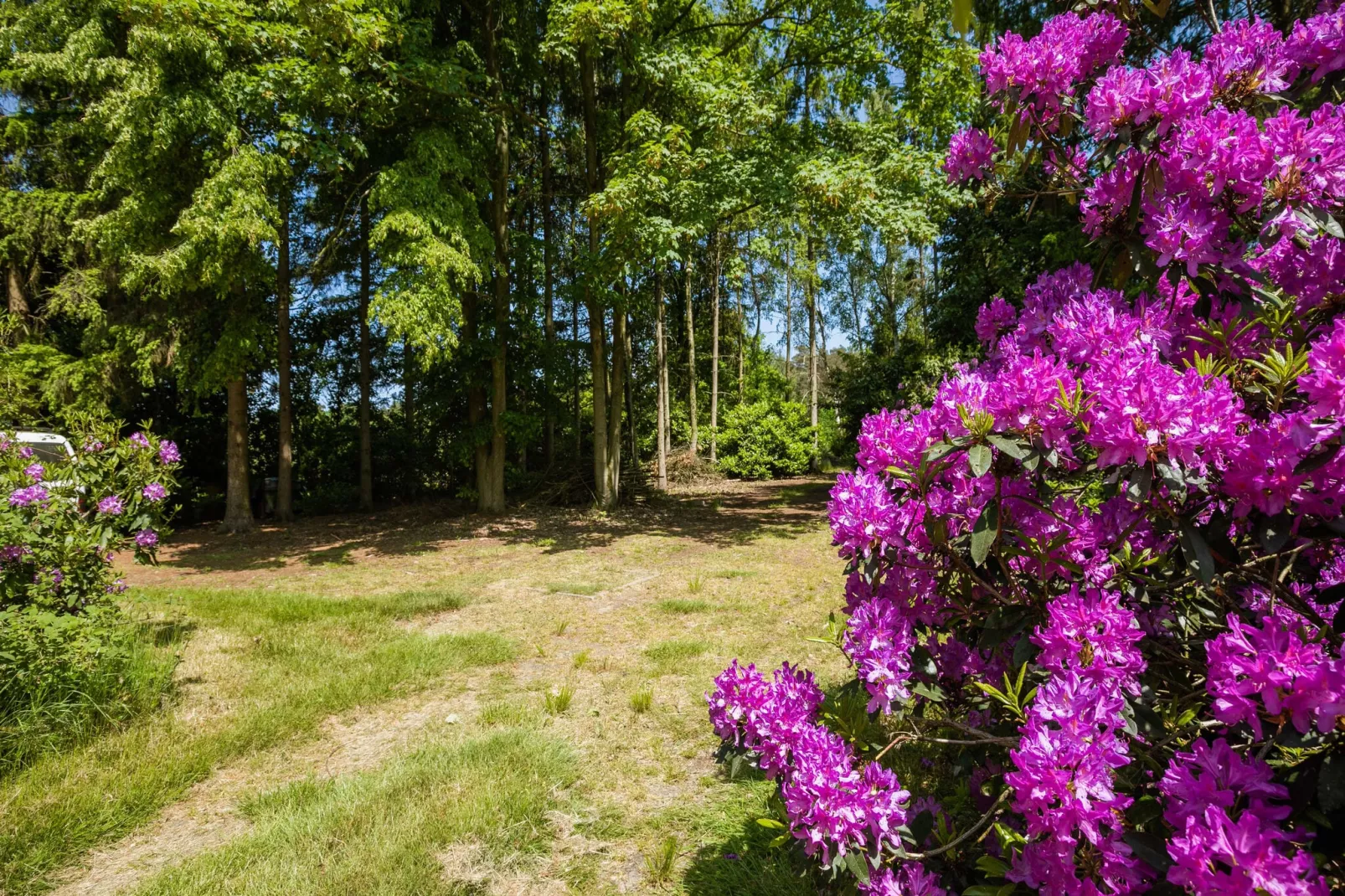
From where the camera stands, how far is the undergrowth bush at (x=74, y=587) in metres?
2.82

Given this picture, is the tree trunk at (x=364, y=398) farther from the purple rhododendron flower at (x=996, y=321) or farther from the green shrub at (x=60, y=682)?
the purple rhododendron flower at (x=996, y=321)

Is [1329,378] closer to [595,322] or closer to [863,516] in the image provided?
[863,516]

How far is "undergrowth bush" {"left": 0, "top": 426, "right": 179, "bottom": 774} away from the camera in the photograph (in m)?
2.82

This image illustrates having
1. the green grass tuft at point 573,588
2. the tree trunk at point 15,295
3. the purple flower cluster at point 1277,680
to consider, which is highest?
the tree trunk at point 15,295

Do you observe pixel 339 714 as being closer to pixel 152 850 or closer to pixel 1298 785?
pixel 152 850

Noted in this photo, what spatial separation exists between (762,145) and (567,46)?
10.2 feet

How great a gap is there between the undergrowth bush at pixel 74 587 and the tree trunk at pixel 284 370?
746 cm

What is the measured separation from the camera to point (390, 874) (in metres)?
2.09

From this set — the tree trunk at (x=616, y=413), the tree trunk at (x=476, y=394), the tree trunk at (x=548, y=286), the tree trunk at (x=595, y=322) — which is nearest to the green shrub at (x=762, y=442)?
the tree trunk at (x=548, y=286)

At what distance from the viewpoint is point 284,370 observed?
10797 millimetres

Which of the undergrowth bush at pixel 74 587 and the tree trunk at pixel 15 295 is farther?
the tree trunk at pixel 15 295

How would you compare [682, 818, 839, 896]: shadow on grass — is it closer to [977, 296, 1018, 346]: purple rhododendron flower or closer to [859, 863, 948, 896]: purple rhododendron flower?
[859, 863, 948, 896]: purple rhododendron flower

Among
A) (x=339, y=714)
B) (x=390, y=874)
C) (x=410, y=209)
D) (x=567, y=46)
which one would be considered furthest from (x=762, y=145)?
(x=390, y=874)

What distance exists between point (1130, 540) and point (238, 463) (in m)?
12.1
